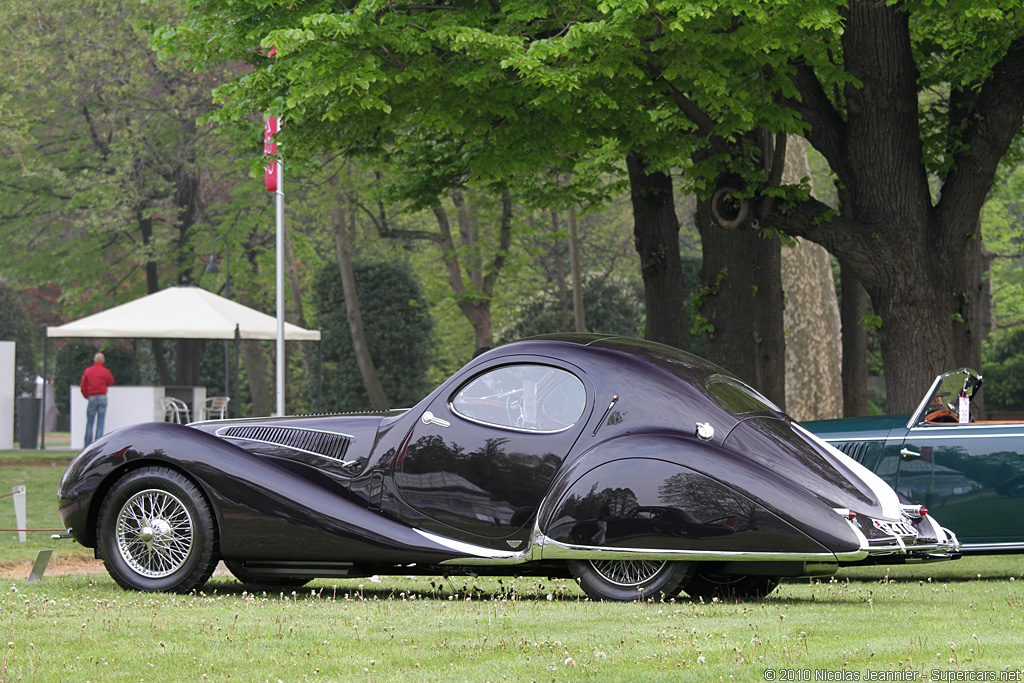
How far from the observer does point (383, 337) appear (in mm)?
33125

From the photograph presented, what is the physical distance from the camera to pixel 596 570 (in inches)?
295

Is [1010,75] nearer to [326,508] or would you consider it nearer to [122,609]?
[326,508]

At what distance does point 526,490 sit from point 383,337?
84.8ft

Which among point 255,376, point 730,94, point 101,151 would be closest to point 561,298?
point 255,376

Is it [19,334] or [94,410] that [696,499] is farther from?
[19,334]

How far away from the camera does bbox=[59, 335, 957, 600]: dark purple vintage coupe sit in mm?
7117

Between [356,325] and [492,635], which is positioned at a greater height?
[356,325]

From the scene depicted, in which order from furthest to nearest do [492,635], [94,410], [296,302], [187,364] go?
1. [296,302]
2. [187,364]
3. [94,410]
4. [492,635]

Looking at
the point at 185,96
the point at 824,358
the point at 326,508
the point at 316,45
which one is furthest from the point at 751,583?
the point at 185,96

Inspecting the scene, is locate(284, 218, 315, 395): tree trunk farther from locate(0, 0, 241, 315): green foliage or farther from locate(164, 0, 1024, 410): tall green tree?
locate(164, 0, 1024, 410): tall green tree

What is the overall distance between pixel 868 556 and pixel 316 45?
296 inches

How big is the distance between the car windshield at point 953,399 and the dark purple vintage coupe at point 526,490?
1.83 metres

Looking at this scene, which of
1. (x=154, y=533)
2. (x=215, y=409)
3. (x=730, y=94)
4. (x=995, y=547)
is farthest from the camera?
(x=215, y=409)

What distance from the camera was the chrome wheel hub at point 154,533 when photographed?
8.07 m
